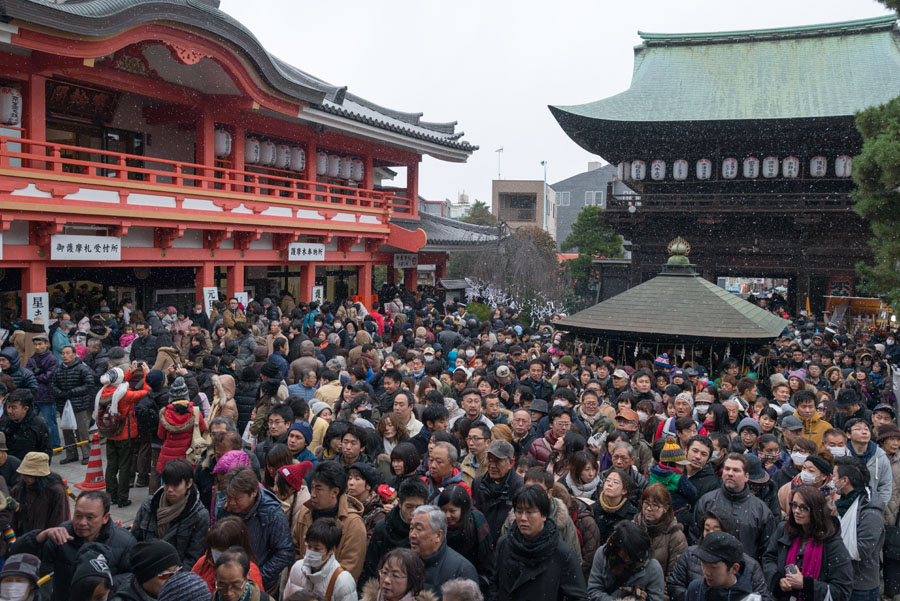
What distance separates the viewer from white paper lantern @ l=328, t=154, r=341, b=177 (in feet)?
63.3

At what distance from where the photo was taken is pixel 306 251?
17.1m

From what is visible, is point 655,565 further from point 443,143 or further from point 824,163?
point 824,163

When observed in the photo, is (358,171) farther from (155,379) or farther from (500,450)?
(500,450)

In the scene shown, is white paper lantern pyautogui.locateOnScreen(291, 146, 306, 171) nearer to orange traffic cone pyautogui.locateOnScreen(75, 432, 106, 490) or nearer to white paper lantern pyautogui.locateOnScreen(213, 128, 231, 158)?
white paper lantern pyautogui.locateOnScreen(213, 128, 231, 158)

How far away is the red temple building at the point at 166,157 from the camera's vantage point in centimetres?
1083

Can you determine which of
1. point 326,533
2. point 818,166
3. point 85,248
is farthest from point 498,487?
point 818,166

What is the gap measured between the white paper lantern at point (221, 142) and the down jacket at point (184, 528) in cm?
1245

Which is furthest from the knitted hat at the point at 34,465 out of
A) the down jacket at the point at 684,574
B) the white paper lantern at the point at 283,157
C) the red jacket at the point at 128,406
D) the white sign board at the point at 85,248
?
the white paper lantern at the point at 283,157

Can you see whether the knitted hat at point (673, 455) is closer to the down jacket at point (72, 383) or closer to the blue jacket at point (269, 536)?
the blue jacket at point (269, 536)

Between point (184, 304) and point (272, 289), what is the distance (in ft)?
9.61

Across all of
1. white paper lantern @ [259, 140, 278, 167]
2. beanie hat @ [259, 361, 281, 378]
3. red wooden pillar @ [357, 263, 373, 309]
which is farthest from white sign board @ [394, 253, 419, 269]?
beanie hat @ [259, 361, 281, 378]

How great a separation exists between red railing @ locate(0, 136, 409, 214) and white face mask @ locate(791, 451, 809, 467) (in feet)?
35.2

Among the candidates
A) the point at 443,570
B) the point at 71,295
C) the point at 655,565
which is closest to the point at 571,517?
the point at 655,565

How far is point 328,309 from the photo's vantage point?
15.4m
